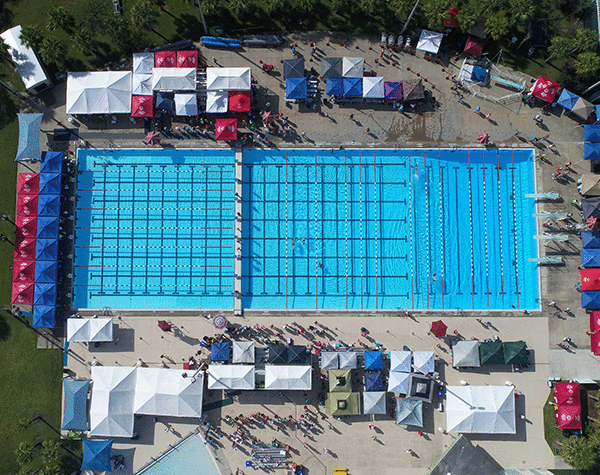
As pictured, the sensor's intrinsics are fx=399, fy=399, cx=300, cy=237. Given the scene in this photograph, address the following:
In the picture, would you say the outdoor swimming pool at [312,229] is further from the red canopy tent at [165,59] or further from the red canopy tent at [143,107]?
the red canopy tent at [165,59]

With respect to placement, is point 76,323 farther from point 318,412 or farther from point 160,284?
point 318,412

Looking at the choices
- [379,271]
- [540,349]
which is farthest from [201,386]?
[540,349]

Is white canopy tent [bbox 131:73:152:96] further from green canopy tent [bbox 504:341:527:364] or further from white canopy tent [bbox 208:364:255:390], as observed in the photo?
green canopy tent [bbox 504:341:527:364]

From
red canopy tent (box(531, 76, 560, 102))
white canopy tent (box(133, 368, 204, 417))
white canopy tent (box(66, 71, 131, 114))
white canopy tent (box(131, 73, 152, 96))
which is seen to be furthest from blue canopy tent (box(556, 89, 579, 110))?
white canopy tent (box(133, 368, 204, 417))

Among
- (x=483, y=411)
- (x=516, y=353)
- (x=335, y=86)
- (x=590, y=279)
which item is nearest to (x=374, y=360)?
(x=483, y=411)

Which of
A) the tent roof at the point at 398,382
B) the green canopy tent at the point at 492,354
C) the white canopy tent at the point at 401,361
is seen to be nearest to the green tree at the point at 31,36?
the white canopy tent at the point at 401,361

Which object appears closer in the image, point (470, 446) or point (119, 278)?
point (470, 446)

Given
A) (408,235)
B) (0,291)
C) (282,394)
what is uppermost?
(408,235)
